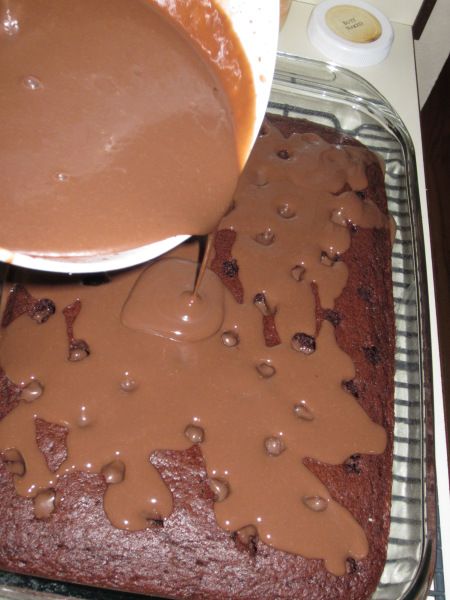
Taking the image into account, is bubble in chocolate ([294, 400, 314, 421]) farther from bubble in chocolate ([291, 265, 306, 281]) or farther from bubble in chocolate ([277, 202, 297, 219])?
bubble in chocolate ([277, 202, 297, 219])

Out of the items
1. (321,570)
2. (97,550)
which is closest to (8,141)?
(97,550)

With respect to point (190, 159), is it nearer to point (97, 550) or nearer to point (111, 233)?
point (111, 233)

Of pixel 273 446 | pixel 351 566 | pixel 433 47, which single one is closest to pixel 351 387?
pixel 273 446

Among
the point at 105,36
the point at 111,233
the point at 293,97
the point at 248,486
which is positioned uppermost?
the point at 105,36

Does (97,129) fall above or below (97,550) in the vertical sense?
above

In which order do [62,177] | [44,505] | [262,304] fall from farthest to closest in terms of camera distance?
[262,304] → [44,505] → [62,177]

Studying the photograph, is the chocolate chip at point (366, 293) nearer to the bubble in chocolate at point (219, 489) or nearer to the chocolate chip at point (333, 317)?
the chocolate chip at point (333, 317)

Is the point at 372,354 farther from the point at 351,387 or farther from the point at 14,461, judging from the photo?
the point at 14,461
